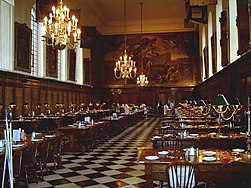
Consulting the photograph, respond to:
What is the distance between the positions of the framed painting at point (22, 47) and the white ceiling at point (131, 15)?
5.85 meters

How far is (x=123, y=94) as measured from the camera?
29.4 meters

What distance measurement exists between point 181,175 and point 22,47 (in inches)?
501

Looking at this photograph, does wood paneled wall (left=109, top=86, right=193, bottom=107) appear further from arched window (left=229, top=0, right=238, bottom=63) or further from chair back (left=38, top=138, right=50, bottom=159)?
chair back (left=38, top=138, right=50, bottom=159)

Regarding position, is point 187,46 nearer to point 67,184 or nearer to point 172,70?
point 172,70

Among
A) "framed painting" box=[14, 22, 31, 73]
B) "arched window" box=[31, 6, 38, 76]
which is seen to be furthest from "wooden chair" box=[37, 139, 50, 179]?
"arched window" box=[31, 6, 38, 76]

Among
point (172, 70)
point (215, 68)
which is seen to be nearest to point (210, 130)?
point (215, 68)

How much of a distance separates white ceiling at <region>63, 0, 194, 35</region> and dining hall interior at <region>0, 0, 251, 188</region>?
0.30 ft

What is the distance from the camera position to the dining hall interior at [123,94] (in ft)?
16.8

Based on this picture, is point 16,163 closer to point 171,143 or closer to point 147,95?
point 171,143

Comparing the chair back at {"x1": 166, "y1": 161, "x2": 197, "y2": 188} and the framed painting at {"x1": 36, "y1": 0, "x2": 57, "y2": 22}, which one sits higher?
the framed painting at {"x1": 36, "y1": 0, "x2": 57, "y2": 22}

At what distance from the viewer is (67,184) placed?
611 cm

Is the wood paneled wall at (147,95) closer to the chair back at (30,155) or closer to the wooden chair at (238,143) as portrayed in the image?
the wooden chair at (238,143)

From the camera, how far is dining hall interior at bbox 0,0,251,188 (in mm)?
5116

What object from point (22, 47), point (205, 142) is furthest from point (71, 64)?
point (205, 142)
